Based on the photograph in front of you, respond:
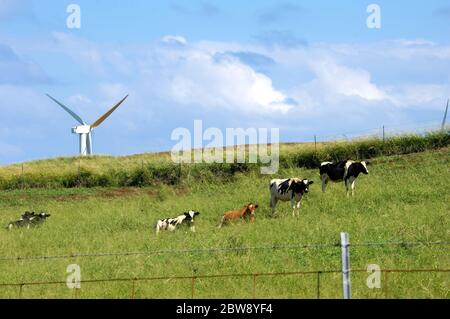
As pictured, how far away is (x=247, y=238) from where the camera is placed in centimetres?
2111

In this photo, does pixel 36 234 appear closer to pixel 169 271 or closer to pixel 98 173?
pixel 169 271

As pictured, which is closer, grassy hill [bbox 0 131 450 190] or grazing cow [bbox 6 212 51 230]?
grazing cow [bbox 6 212 51 230]

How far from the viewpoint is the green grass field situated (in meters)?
15.4

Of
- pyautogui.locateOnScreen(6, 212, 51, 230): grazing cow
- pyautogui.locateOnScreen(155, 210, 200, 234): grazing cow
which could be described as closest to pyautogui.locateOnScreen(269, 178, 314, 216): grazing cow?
pyautogui.locateOnScreen(155, 210, 200, 234): grazing cow

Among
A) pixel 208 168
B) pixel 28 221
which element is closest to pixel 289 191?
pixel 28 221

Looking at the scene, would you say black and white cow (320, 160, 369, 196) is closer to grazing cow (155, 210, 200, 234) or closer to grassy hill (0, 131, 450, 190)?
grazing cow (155, 210, 200, 234)

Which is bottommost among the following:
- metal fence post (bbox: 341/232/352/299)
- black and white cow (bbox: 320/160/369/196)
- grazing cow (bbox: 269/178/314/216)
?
metal fence post (bbox: 341/232/352/299)

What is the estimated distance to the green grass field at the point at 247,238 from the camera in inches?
606

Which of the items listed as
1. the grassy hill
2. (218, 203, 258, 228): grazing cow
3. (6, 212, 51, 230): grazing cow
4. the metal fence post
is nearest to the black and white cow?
(218, 203, 258, 228): grazing cow

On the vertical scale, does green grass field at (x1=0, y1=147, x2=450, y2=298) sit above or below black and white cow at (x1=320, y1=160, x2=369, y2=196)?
below

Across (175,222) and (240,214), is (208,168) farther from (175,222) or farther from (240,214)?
(240,214)

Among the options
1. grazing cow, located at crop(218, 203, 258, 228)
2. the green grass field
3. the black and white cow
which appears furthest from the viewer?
the black and white cow

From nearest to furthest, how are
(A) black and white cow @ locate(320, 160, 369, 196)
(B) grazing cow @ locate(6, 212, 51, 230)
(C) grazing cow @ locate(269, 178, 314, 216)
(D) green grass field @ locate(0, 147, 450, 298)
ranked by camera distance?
1. (D) green grass field @ locate(0, 147, 450, 298)
2. (C) grazing cow @ locate(269, 178, 314, 216)
3. (B) grazing cow @ locate(6, 212, 51, 230)
4. (A) black and white cow @ locate(320, 160, 369, 196)

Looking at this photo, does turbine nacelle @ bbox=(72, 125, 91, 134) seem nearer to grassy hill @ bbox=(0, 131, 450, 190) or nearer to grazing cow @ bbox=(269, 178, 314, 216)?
grassy hill @ bbox=(0, 131, 450, 190)
